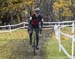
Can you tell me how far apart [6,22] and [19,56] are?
26435 millimetres

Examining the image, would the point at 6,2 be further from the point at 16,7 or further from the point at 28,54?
the point at 28,54

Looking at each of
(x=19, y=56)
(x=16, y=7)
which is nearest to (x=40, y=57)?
(x=19, y=56)

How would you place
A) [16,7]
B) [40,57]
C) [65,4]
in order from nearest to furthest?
[40,57] < [16,7] < [65,4]

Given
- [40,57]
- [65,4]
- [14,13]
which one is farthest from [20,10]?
[40,57]

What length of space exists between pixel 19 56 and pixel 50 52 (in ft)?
5.69

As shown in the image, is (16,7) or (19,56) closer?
(19,56)

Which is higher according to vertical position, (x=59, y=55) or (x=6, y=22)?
(x=59, y=55)

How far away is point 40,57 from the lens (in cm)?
1157

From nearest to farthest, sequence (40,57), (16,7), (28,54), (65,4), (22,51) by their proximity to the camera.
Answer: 1. (40,57)
2. (28,54)
3. (22,51)
4. (16,7)
5. (65,4)

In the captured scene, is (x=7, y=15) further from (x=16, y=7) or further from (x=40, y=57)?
(x=40, y=57)

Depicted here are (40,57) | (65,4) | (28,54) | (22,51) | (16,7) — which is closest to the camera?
(40,57)

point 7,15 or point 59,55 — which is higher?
point 59,55

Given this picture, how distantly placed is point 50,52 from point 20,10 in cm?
2612

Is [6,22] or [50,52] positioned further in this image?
[6,22]
